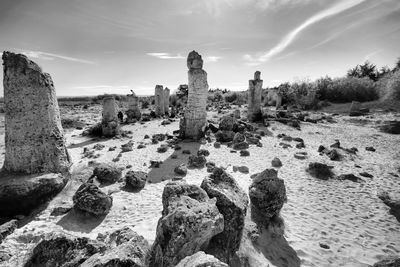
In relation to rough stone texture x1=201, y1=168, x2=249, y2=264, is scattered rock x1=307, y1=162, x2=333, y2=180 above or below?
below

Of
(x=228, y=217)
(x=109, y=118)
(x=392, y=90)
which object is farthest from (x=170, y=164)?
(x=392, y=90)

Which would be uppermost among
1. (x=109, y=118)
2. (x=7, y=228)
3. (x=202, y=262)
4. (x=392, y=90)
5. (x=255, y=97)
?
(x=392, y=90)

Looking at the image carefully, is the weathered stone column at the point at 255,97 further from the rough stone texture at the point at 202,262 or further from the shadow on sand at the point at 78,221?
the rough stone texture at the point at 202,262

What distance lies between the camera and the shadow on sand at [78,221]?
4281mm

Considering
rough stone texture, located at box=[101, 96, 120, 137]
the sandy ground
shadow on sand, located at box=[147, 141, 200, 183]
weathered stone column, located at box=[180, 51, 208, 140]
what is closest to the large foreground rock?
the sandy ground

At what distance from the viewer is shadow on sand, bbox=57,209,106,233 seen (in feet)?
14.0

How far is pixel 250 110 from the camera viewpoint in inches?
652

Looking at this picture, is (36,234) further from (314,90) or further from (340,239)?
(314,90)

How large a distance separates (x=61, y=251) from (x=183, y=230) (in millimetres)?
1466

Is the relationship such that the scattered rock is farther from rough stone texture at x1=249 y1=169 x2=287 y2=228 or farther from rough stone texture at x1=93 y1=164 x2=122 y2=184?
rough stone texture at x1=93 y1=164 x2=122 y2=184

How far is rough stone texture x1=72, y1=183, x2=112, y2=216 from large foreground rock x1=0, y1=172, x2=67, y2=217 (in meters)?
0.75

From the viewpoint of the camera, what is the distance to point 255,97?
16125mm

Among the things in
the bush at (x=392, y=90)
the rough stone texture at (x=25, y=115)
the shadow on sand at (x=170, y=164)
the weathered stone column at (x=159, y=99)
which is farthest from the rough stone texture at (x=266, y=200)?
the bush at (x=392, y=90)

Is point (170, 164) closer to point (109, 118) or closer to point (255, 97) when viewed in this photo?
point (109, 118)
